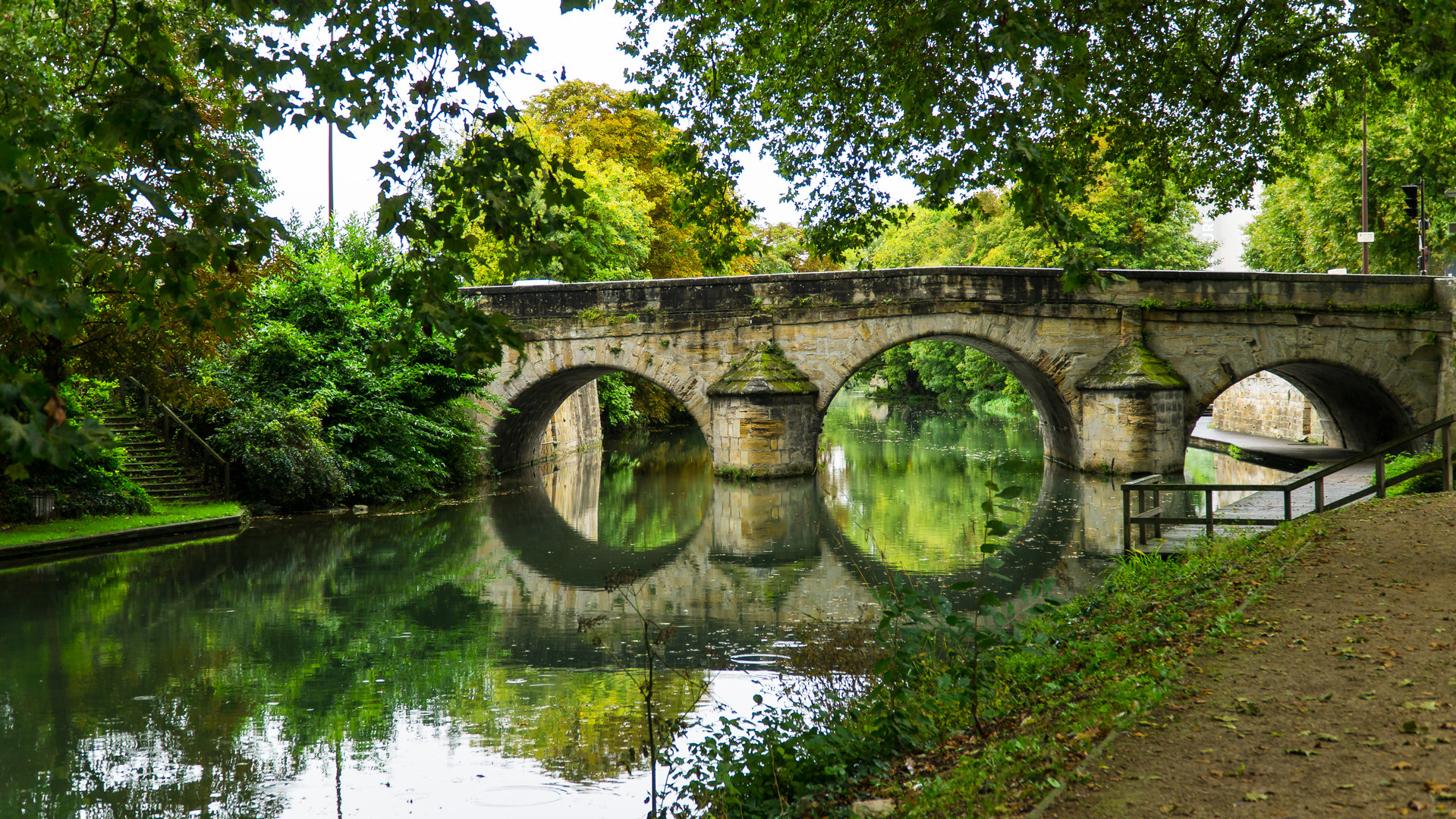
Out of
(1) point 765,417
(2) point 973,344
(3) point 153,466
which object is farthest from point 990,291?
(3) point 153,466

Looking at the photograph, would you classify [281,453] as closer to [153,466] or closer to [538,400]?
[153,466]

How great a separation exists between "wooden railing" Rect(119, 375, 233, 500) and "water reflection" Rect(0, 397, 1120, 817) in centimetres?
138

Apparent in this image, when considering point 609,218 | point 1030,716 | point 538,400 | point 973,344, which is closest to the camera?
point 1030,716

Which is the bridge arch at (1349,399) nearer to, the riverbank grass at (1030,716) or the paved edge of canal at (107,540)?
the riverbank grass at (1030,716)

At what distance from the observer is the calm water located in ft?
16.4

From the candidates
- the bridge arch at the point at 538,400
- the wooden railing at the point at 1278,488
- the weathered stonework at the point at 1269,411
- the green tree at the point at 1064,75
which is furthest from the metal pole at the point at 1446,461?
the weathered stonework at the point at 1269,411

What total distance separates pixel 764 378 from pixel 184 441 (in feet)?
27.8

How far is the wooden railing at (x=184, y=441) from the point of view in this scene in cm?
1396

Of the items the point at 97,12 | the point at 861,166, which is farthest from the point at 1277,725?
the point at 97,12

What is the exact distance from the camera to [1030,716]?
4.27 m

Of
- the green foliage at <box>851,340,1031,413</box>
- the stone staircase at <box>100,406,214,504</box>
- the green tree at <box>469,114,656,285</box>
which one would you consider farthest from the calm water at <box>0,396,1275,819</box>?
the green foliage at <box>851,340,1031,413</box>

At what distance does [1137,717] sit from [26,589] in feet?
31.9

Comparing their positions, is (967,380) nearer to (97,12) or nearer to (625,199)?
(625,199)

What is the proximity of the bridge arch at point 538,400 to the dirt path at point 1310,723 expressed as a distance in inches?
492
